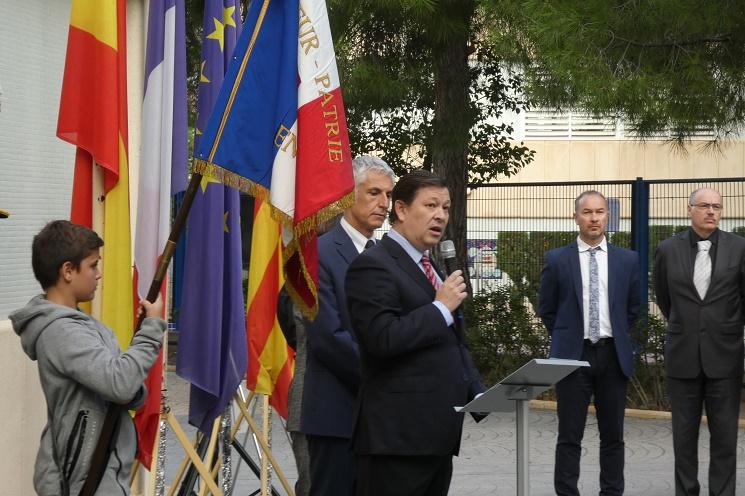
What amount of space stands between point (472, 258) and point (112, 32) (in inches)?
428

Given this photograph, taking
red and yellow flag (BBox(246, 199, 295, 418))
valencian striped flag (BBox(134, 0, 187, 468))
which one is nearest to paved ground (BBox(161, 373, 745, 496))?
red and yellow flag (BBox(246, 199, 295, 418))

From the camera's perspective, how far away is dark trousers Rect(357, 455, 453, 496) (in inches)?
210

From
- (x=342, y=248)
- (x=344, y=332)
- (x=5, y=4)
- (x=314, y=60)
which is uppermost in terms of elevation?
(x=5, y=4)

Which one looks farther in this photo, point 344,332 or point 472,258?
point 472,258

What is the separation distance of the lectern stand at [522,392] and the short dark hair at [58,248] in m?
1.60

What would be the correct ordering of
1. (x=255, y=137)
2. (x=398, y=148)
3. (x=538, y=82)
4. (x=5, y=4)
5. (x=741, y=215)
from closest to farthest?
(x=255, y=137)
(x=5, y=4)
(x=538, y=82)
(x=741, y=215)
(x=398, y=148)

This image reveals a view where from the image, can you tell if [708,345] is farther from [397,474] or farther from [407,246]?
[397,474]

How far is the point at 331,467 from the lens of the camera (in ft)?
20.1

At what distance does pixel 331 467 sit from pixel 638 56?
6329 millimetres

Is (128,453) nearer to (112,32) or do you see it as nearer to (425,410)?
(425,410)

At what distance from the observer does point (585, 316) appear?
909 centimetres

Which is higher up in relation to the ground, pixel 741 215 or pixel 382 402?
pixel 741 215

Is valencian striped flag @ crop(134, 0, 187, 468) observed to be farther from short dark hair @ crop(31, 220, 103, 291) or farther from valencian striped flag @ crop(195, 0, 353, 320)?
short dark hair @ crop(31, 220, 103, 291)

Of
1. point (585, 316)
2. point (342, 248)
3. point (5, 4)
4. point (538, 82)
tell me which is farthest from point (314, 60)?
point (538, 82)
